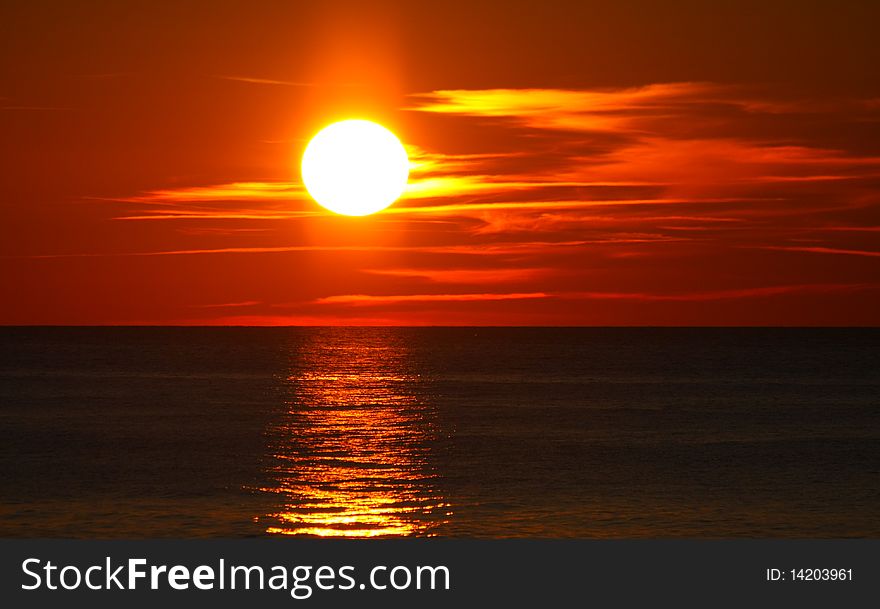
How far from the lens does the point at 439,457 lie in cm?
4172

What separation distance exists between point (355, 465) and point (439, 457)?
14.6 feet

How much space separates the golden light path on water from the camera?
27.2 m

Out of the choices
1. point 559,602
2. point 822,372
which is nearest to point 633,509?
point 559,602

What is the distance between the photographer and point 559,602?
57.2 ft

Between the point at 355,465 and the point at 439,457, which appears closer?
the point at 355,465

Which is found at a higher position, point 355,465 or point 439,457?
point 439,457

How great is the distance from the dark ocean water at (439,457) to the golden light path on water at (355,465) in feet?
0.43

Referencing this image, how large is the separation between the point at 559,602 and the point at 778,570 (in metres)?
4.44

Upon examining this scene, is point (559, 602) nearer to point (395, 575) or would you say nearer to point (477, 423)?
point (395, 575)

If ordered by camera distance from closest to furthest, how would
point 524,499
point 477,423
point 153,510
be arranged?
point 153,510 < point 524,499 < point 477,423

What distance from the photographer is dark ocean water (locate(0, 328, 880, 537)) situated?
91.6 feet

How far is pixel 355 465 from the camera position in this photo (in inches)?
1515

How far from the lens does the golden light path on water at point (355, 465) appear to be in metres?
27.2

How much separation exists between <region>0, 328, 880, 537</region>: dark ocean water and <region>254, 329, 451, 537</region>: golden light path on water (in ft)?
0.43
